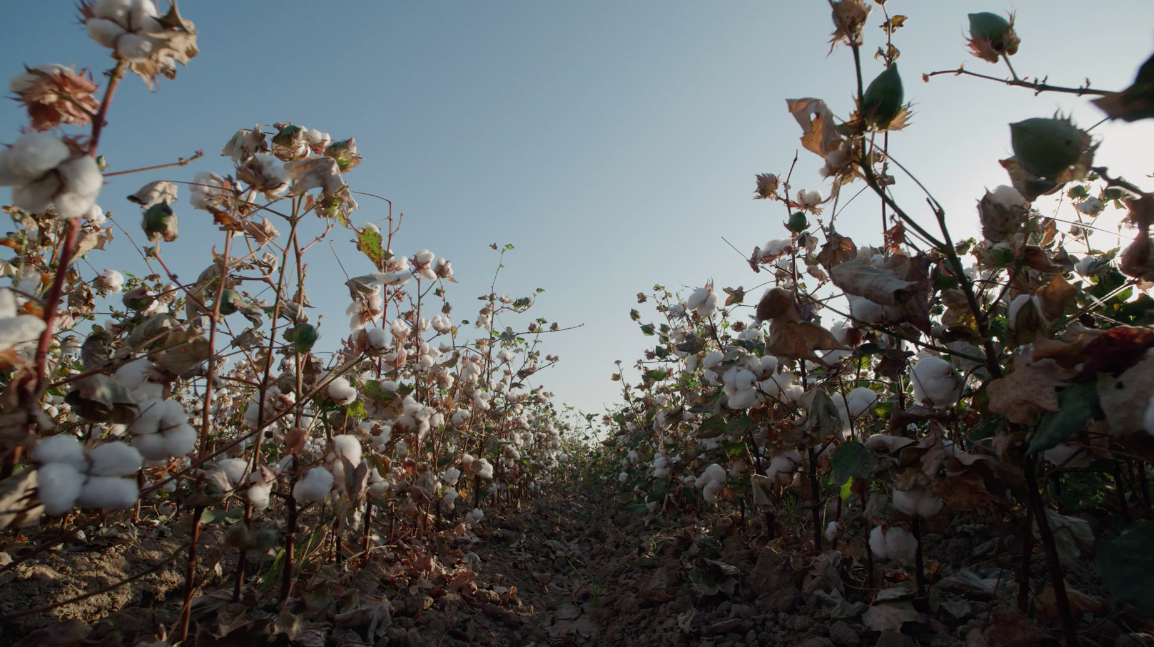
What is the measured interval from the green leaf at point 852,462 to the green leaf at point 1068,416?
47cm

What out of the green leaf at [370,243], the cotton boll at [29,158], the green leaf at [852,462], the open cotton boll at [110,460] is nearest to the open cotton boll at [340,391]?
the green leaf at [370,243]

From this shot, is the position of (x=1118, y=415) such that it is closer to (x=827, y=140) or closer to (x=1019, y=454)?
(x=1019, y=454)

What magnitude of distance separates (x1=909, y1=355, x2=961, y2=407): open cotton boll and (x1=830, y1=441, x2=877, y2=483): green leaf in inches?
7.1

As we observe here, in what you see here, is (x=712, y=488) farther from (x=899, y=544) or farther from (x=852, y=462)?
(x=852, y=462)

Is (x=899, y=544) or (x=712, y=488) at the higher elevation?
(x=712, y=488)

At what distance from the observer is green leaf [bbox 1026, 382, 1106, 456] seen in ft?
2.48

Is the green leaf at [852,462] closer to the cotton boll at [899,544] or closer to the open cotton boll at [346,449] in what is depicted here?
the cotton boll at [899,544]

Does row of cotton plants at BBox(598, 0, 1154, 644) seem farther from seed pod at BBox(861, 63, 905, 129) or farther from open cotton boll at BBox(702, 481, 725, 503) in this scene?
open cotton boll at BBox(702, 481, 725, 503)

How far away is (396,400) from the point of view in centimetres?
194

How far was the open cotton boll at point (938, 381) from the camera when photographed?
117cm

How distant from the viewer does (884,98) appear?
3.55ft

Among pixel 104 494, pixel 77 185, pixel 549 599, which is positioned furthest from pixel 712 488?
pixel 77 185

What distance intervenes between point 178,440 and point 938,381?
151cm

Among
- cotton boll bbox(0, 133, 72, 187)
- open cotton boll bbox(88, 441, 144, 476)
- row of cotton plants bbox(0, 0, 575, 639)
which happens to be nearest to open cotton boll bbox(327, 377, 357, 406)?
row of cotton plants bbox(0, 0, 575, 639)
